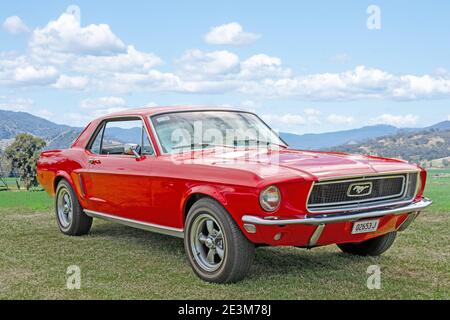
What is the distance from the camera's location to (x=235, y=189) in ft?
16.5

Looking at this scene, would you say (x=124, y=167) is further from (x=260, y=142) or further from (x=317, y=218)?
(x=317, y=218)

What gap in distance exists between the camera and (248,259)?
204 inches

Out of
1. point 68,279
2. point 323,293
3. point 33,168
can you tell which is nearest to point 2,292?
point 68,279

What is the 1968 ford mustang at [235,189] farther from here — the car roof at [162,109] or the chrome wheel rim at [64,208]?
the chrome wheel rim at [64,208]

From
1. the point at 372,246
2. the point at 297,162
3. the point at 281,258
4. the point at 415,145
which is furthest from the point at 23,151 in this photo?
the point at 415,145

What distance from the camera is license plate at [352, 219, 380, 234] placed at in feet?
17.1

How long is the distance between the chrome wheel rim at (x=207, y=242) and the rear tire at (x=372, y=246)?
186 cm

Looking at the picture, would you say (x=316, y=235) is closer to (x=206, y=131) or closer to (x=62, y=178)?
(x=206, y=131)

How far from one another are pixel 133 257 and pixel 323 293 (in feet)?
8.30

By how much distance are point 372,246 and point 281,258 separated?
1.04m

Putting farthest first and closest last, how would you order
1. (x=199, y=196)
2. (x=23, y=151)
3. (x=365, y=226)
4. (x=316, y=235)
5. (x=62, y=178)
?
(x=23, y=151) → (x=62, y=178) → (x=199, y=196) → (x=365, y=226) → (x=316, y=235)

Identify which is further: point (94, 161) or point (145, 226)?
point (94, 161)

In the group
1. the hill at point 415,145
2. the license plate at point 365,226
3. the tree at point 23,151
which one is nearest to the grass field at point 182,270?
the license plate at point 365,226

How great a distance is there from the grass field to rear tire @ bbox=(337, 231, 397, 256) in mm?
127
